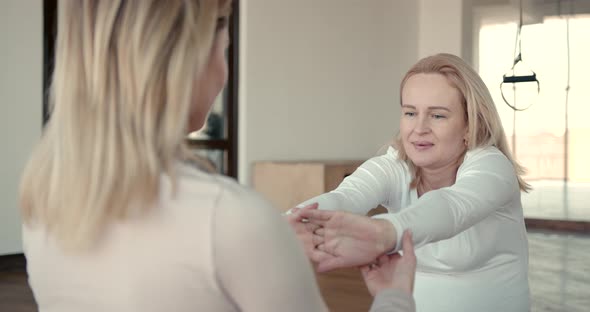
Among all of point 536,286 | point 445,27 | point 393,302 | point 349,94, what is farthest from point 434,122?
point 445,27

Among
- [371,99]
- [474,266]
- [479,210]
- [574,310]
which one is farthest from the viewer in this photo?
[371,99]

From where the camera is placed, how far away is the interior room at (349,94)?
586cm

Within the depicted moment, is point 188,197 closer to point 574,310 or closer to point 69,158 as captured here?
point 69,158

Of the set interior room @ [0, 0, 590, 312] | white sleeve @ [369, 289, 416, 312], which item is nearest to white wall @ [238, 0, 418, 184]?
interior room @ [0, 0, 590, 312]

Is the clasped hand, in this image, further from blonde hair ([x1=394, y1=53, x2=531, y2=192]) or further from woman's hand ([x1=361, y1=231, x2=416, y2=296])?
blonde hair ([x1=394, y1=53, x2=531, y2=192])

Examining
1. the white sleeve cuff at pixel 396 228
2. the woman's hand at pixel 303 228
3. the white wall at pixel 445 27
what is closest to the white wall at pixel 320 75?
the white wall at pixel 445 27

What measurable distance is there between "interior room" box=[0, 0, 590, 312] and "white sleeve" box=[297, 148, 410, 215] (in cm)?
309

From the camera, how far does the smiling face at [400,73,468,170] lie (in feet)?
6.06

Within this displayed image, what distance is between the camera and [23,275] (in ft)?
17.8

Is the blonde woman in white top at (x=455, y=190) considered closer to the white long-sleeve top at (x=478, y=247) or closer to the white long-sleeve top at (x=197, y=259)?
the white long-sleeve top at (x=478, y=247)

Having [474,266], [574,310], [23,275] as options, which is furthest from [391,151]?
[23,275]

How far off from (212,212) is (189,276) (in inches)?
3.1

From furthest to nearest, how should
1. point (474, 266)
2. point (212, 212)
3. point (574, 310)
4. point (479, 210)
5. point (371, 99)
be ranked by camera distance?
point (371, 99) → point (574, 310) → point (474, 266) → point (479, 210) → point (212, 212)

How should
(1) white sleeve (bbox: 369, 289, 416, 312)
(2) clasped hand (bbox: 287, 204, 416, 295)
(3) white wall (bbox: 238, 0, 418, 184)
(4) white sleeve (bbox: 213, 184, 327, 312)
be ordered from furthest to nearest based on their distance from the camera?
1. (3) white wall (bbox: 238, 0, 418, 184)
2. (2) clasped hand (bbox: 287, 204, 416, 295)
3. (1) white sleeve (bbox: 369, 289, 416, 312)
4. (4) white sleeve (bbox: 213, 184, 327, 312)
